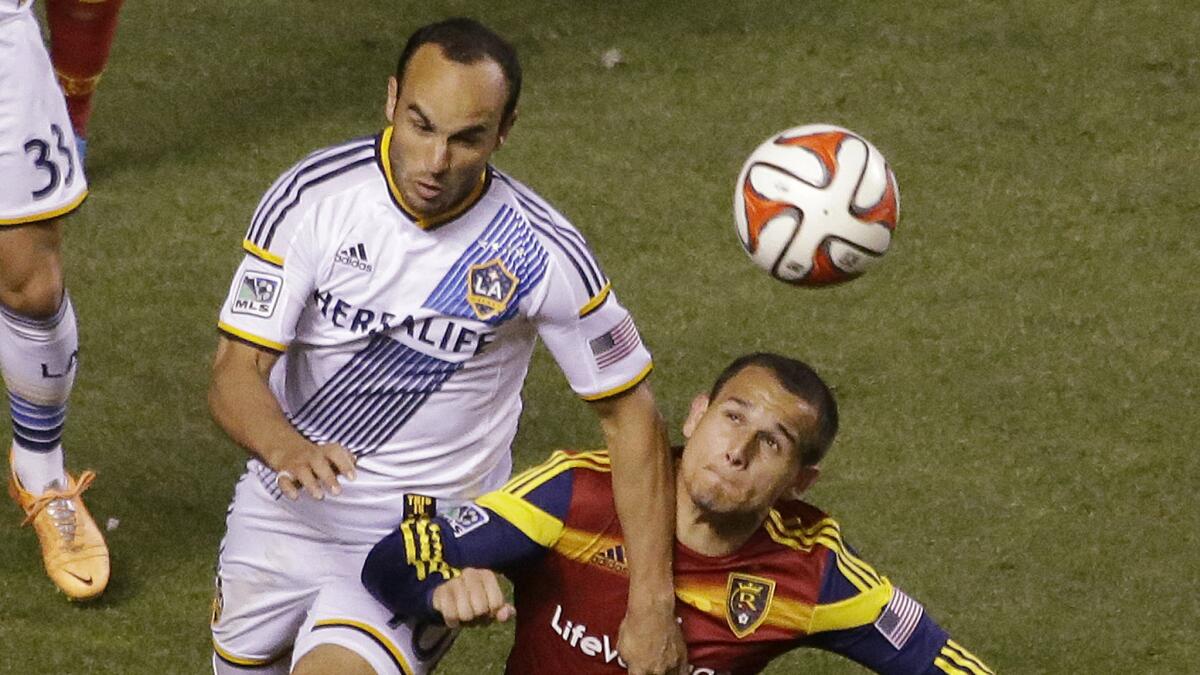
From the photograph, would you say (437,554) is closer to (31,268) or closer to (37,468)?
(31,268)

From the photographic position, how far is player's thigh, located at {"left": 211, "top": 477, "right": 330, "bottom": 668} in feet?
14.5

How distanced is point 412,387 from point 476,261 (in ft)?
1.07

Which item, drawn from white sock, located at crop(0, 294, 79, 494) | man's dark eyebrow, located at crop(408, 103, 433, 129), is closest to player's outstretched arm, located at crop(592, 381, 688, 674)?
man's dark eyebrow, located at crop(408, 103, 433, 129)

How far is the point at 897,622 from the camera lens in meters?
3.89

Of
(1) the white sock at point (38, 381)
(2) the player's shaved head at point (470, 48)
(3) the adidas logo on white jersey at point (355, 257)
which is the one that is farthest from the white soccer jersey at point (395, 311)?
(1) the white sock at point (38, 381)

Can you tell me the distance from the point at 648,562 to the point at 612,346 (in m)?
0.58

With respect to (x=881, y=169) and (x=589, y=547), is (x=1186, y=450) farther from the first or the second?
(x=589, y=547)

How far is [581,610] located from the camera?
155 inches

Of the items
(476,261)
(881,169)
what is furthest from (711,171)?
(476,261)

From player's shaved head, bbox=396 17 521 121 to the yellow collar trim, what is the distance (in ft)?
0.56

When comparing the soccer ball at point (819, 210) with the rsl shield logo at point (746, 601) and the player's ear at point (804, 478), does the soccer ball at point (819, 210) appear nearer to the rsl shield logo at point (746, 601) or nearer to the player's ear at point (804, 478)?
the player's ear at point (804, 478)

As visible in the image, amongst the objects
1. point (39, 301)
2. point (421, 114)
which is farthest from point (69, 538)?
point (421, 114)

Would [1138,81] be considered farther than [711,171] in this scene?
Yes

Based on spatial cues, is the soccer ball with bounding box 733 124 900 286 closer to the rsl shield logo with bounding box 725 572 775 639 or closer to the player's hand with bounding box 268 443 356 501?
the rsl shield logo with bounding box 725 572 775 639
